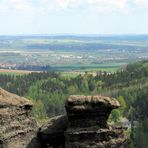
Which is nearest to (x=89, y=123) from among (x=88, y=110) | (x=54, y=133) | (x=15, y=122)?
(x=88, y=110)

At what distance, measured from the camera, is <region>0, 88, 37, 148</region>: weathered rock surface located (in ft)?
99.0

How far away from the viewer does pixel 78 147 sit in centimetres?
2939

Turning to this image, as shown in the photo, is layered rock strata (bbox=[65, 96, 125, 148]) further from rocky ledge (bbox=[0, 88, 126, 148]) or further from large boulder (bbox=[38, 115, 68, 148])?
large boulder (bbox=[38, 115, 68, 148])

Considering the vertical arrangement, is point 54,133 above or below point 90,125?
below

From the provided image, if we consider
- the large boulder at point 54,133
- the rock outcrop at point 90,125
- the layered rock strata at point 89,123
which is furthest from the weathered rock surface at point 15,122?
the layered rock strata at point 89,123

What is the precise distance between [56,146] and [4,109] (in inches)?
158

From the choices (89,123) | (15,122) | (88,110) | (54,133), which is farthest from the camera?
(54,133)

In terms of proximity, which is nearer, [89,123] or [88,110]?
[88,110]

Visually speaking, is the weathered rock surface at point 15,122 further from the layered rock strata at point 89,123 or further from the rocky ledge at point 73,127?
the layered rock strata at point 89,123

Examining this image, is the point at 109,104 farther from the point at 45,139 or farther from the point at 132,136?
the point at 132,136

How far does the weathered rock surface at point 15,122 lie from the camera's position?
30188mm

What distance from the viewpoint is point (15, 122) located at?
3102 cm

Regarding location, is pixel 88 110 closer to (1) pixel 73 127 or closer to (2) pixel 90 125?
(2) pixel 90 125

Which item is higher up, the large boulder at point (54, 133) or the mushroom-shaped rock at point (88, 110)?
the mushroom-shaped rock at point (88, 110)
